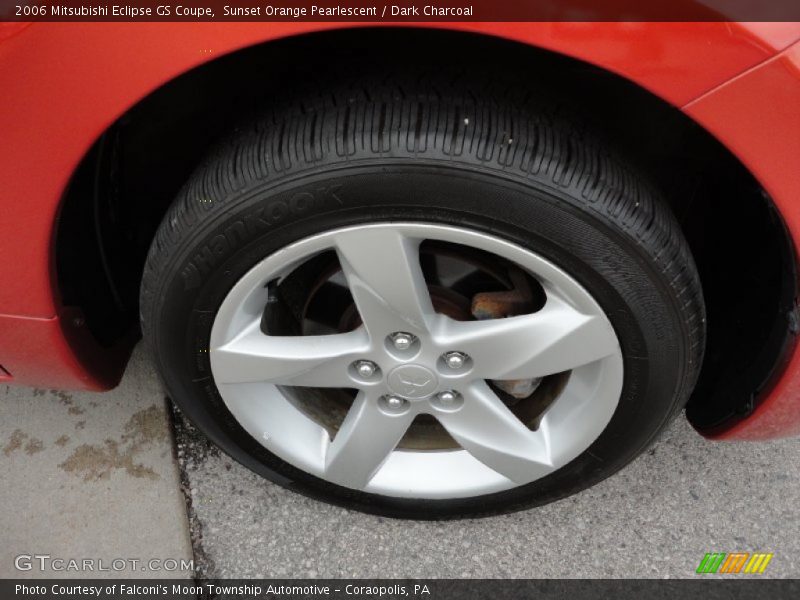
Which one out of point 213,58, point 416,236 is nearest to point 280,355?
point 416,236

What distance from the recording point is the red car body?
946 millimetres

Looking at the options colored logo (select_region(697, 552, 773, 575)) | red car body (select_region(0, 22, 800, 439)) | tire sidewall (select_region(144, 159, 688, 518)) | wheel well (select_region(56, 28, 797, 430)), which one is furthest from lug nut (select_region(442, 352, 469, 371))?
colored logo (select_region(697, 552, 773, 575))

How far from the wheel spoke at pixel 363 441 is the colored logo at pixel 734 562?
2.69 feet

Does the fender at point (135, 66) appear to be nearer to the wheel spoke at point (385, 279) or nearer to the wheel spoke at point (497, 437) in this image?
the wheel spoke at point (385, 279)

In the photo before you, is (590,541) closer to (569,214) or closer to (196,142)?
(569,214)

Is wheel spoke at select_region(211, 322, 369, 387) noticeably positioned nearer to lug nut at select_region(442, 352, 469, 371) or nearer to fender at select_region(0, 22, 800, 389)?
lug nut at select_region(442, 352, 469, 371)

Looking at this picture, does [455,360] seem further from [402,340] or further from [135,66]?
[135,66]

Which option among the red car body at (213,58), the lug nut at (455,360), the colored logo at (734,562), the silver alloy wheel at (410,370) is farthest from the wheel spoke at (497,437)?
the red car body at (213,58)

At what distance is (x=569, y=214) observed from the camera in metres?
1.15

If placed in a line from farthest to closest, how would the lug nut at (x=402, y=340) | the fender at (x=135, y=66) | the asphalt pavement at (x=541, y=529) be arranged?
1. the asphalt pavement at (x=541, y=529)
2. the lug nut at (x=402, y=340)
3. the fender at (x=135, y=66)

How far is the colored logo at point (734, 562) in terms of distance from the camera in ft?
5.68

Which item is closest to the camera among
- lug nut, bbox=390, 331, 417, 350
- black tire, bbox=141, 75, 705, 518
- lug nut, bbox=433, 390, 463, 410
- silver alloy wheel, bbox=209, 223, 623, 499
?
black tire, bbox=141, 75, 705, 518

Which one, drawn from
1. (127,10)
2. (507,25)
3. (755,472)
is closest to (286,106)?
(127,10)

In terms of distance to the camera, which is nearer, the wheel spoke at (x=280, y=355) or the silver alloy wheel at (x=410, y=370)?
the silver alloy wheel at (x=410, y=370)
